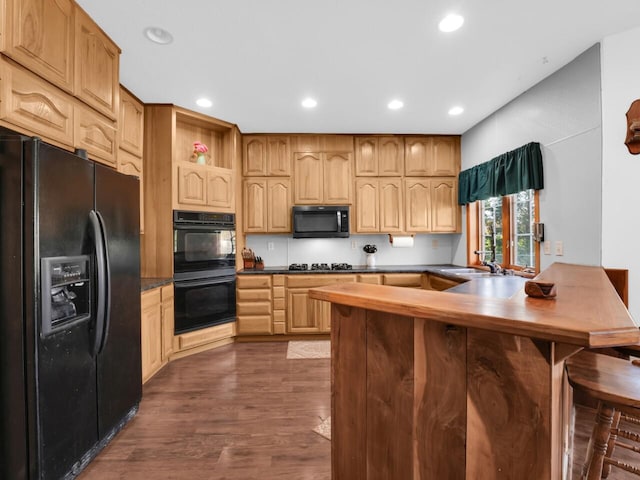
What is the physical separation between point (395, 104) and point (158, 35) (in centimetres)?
225

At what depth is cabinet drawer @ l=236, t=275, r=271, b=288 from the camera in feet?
12.7

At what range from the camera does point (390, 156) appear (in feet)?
14.2

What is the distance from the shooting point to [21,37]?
152cm

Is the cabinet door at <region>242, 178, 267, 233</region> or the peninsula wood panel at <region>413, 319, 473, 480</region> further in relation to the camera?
the cabinet door at <region>242, 178, 267, 233</region>

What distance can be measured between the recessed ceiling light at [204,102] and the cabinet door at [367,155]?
1.94 meters

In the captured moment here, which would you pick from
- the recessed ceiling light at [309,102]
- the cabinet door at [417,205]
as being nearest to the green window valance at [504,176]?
the cabinet door at [417,205]

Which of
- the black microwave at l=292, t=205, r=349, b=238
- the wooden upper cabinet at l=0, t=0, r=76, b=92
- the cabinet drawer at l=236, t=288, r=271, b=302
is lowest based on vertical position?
the cabinet drawer at l=236, t=288, r=271, b=302

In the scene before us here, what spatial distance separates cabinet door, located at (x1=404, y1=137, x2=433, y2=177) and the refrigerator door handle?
363cm

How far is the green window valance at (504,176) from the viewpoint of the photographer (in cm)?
275

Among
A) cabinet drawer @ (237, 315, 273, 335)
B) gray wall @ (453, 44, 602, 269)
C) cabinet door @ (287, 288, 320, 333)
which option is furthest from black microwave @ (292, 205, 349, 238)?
gray wall @ (453, 44, 602, 269)

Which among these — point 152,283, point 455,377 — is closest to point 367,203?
point 152,283

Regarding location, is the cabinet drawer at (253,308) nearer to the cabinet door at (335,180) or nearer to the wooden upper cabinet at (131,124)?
the cabinet door at (335,180)

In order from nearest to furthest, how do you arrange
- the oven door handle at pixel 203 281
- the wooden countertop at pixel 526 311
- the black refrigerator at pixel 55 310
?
the wooden countertop at pixel 526 311, the black refrigerator at pixel 55 310, the oven door handle at pixel 203 281

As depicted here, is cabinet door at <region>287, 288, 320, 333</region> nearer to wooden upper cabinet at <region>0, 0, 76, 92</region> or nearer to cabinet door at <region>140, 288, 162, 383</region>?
cabinet door at <region>140, 288, 162, 383</region>
